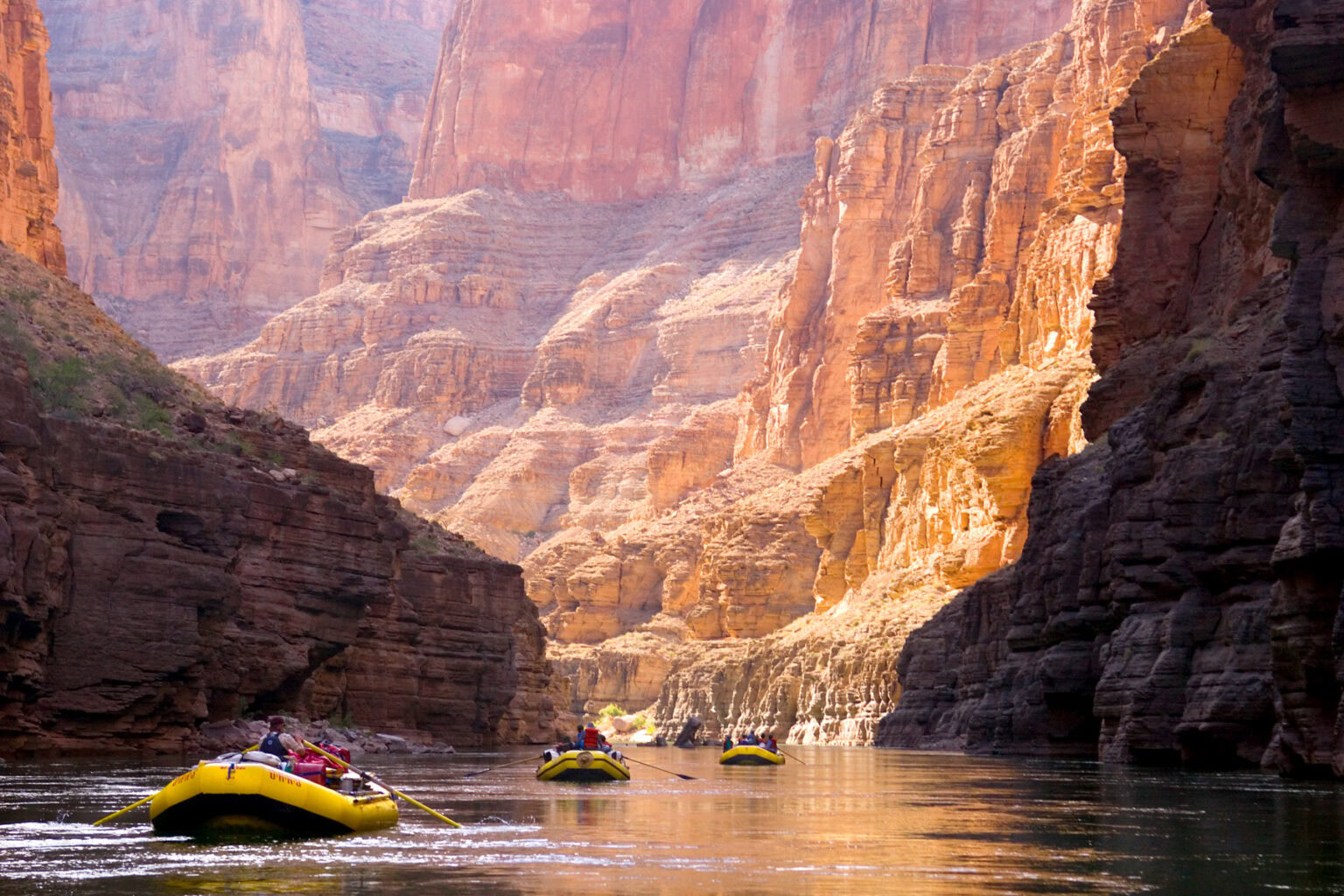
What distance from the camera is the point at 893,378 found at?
175 m

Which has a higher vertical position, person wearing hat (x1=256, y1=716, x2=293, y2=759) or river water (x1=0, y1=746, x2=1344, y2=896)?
person wearing hat (x1=256, y1=716, x2=293, y2=759)

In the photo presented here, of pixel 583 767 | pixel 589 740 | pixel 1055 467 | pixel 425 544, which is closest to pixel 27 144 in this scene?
pixel 425 544

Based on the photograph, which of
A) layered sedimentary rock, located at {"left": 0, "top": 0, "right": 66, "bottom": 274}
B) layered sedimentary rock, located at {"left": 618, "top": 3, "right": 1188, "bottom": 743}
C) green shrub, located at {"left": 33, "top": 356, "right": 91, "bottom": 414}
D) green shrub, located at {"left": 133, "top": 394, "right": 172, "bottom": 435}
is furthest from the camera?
layered sedimentary rock, located at {"left": 618, "top": 3, "right": 1188, "bottom": 743}

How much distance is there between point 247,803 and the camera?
28438 mm

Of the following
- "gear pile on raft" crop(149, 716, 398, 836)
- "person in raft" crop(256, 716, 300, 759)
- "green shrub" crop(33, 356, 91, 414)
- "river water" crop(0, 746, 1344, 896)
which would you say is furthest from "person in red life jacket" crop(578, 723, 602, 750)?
"person in raft" crop(256, 716, 300, 759)

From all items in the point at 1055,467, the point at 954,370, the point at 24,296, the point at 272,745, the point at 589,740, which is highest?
the point at 954,370

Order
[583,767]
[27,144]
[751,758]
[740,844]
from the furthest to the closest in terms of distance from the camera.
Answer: [27,144], [751,758], [583,767], [740,844]

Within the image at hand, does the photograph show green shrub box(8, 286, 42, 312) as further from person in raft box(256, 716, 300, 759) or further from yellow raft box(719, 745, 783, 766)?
person in raft box(256, 716, 300, 759)

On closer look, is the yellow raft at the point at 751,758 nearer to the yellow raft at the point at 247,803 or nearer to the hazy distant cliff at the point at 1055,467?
the hazy distant cliff at the point at 1055,467

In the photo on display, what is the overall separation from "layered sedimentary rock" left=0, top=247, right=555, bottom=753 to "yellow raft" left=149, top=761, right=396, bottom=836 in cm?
2487

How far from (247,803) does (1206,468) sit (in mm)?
30339

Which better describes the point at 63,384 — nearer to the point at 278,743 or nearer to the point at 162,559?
the point at 162,559

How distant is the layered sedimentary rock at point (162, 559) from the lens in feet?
180

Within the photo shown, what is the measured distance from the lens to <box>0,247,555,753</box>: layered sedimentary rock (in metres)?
55.0
